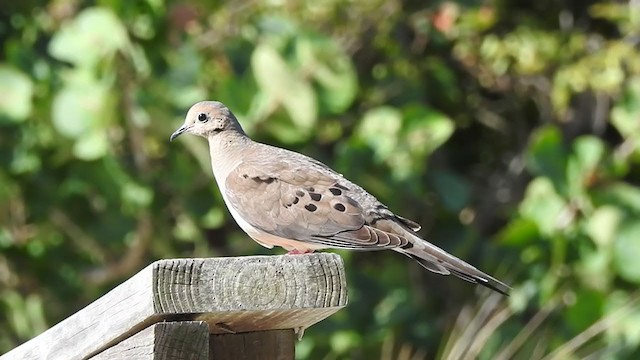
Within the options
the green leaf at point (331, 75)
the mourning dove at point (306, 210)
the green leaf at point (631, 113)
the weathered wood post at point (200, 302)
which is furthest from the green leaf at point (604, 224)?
the weathered wood post at point (200, 302)

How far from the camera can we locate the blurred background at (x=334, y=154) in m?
6.43

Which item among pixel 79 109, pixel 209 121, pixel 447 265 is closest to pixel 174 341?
pixel 447 265

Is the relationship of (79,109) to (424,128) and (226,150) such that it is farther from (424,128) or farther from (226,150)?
(424,128)

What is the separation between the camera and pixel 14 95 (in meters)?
6.34

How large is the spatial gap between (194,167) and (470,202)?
228cm

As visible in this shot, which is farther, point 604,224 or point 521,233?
point 521,233

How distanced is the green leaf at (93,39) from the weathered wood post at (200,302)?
344cm

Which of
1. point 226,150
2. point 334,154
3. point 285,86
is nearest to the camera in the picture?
point 226,150

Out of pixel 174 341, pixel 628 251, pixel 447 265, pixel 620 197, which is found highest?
pixel 620 197

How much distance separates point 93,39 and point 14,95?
0.54 meters

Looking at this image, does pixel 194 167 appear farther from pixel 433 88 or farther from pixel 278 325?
pixel 278 325

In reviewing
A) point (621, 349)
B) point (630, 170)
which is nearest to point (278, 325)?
point (621, 349)

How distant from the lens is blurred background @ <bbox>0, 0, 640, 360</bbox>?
6434 mm

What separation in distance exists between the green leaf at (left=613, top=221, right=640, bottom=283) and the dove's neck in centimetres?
271
